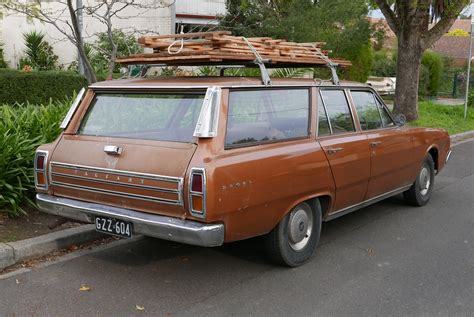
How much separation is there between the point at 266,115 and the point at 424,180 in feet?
10.6

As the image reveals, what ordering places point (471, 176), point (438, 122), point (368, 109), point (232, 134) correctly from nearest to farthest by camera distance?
1. point (232, 134)
2. point (368, 109)
3. point (471, 176)
4. point (438, 122)

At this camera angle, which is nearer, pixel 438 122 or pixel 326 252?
pixel 326 252

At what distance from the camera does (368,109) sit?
6.02 metres

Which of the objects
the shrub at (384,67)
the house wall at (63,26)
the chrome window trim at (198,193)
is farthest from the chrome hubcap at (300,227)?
the shrub at (384,67)

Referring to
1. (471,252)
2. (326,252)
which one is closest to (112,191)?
(326,252)

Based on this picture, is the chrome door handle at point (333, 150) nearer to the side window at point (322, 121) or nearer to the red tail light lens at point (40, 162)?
the side window at point (322, 121)

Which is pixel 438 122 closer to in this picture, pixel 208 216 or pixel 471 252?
pixel 471 252

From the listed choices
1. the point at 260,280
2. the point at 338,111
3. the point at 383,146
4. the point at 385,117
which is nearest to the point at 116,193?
the point at 260,280

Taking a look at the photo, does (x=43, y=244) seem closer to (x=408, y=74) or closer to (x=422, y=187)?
(x=422, y=187)

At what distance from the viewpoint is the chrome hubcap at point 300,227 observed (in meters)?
4.73

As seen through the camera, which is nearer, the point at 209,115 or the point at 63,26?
the point at 209,115

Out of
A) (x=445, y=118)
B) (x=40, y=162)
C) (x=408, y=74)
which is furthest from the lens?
(x=445, y=118)

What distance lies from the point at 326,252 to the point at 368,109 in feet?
5.57

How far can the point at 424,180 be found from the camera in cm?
706
